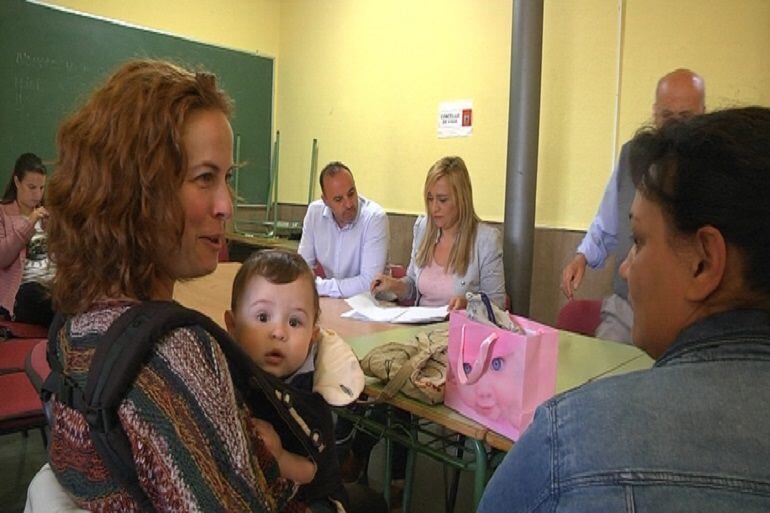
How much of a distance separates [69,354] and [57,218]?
0.20m

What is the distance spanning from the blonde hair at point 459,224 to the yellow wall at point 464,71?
906mm

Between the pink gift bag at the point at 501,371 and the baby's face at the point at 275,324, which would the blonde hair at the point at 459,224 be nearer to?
the pink gift bag at the point at 501,371

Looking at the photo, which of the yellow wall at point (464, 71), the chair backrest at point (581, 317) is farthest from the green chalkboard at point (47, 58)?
the chair backrest at point (581, 317)

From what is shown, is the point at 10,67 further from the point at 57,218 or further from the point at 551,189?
the point at 57,218

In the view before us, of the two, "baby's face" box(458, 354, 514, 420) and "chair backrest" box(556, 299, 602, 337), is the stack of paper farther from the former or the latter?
"baby's face" box(458, 354, 514, 420)

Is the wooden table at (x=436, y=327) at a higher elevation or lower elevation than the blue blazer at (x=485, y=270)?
lower

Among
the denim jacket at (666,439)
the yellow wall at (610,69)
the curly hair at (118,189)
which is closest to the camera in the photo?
the denim jacket at (666,439)

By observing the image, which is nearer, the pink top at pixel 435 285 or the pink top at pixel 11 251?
the pink top at pixel 435 285

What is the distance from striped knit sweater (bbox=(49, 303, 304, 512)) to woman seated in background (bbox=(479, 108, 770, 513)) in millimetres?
311

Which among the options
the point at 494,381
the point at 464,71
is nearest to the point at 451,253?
the point at 494,381

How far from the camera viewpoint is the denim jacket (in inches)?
21.2

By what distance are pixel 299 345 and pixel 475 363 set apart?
44 centimetres

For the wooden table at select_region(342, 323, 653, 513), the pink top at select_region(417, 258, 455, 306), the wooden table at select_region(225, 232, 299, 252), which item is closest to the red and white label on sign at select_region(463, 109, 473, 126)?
the pink top at select_region(417, 258, 455, 306)

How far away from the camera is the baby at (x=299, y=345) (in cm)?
115
